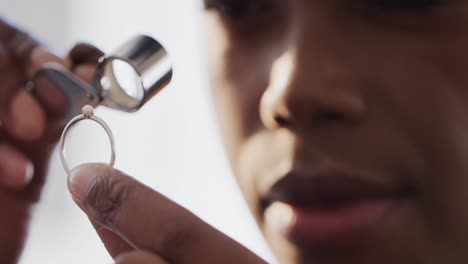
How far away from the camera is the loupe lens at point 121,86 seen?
1.65 ft

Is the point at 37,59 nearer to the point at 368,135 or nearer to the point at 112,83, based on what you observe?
the point at 112,83

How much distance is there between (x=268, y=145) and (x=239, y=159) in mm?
82

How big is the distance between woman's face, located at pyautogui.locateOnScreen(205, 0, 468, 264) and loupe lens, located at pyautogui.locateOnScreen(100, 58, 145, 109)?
0.12m

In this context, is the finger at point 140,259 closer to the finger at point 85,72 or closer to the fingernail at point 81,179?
the fingernail at point 81,179

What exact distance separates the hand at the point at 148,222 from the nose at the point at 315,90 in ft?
0.42

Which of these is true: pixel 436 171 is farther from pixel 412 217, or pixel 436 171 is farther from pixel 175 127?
pixel 175 127

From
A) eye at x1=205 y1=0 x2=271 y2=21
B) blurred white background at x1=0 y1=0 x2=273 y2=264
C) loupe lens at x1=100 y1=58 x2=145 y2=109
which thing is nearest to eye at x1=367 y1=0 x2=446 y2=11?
eye at x1=205 y1=0 x2=271 y2=21

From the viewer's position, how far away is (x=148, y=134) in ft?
3.41

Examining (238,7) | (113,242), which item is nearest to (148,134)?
(238,7)

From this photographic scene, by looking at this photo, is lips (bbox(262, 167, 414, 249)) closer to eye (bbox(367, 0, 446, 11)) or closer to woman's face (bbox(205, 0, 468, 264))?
woman's face (bbox(205, 0, 468, 264))

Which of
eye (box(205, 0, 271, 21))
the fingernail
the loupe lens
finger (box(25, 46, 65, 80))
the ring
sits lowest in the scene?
the fingernail

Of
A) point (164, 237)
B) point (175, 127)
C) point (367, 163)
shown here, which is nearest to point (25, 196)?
point (164, 237)

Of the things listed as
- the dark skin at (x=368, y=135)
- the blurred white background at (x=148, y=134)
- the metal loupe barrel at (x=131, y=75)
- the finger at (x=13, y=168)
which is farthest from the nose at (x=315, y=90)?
the blurred white background at (x=148, y=134)

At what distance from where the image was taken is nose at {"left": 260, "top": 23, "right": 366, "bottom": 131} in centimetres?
47
